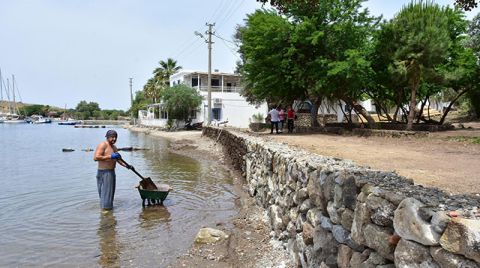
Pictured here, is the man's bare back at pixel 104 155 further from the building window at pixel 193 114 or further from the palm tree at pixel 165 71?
the palm tree at pixel 165 71

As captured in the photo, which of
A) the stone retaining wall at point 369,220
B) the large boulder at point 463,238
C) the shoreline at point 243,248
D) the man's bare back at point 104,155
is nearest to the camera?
the large boulder at point 463,238

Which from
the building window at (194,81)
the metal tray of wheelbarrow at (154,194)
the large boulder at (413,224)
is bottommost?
the metal tray of wheelbarrow at (154,194)

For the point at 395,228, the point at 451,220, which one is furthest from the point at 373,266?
the point at 451,220

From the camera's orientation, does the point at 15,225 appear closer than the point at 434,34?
Yes

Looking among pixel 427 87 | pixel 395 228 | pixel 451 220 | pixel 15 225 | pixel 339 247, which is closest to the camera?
pixel 451 220

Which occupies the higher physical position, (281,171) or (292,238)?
(281,171)

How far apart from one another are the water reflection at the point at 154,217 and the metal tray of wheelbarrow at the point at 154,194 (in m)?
0.27

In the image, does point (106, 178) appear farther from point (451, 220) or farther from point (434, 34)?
point (434, 34)

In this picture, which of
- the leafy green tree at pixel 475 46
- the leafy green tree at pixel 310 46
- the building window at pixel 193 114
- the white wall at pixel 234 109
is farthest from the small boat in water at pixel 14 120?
the leafy green tree at pixel 475 46

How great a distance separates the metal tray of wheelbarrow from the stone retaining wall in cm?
494

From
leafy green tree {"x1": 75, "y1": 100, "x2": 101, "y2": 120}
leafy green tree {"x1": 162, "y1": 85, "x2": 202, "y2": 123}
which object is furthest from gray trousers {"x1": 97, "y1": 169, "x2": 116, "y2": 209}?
leafy green tree {"x1": 75, "y1": 100, "x2": 101, "y2": 120}

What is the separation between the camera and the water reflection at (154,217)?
428 inches

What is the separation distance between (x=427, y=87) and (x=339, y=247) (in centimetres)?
2408

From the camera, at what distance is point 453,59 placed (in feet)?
78.5
